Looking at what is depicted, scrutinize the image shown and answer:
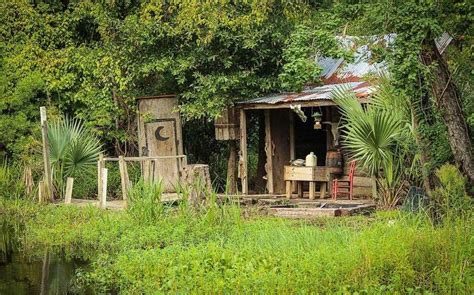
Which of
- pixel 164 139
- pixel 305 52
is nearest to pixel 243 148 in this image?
pixel 164 139

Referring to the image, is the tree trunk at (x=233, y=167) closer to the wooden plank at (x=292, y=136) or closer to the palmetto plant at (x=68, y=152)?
the wooden plank at (x=292, y=136)

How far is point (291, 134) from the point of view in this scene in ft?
54.5

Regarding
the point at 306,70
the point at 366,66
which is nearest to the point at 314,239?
the point at 306,70

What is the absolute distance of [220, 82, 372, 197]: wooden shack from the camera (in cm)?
1484

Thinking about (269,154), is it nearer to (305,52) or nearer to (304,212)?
(305,52)

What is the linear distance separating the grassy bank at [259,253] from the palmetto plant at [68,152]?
3.65 metres

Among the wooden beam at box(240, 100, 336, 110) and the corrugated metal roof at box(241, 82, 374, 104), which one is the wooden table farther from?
the corrugated metal roof at box(241, 82, 374, 104)

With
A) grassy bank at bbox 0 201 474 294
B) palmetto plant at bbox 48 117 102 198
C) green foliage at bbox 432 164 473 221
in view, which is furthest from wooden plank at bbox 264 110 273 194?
green foliage at bbox 432 164 473 221

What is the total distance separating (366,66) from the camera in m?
15.7

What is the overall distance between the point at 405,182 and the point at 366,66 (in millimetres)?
3516

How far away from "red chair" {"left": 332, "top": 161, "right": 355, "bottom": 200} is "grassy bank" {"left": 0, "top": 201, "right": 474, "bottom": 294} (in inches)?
110

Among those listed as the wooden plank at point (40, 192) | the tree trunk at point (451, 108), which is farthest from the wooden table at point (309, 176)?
the wooden plank at point (40, 192)

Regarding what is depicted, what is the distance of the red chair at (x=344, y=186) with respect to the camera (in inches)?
572

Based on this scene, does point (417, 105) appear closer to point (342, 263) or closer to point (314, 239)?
point (314, 239)
